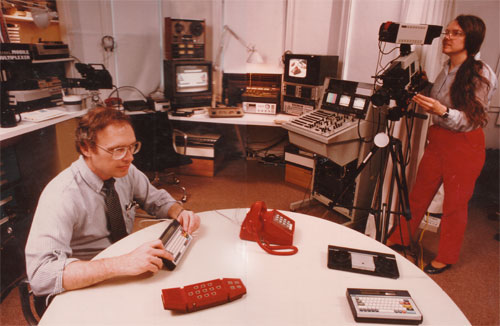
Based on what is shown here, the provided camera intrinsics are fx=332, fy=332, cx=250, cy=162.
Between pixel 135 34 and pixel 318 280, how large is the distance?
3.43 meters

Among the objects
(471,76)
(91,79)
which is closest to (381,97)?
(471,76)

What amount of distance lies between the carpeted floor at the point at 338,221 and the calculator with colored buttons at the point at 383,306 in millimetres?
1376

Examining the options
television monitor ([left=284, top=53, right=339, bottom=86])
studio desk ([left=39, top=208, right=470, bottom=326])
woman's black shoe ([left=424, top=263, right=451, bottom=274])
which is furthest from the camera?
television monitor ([left=284, top=53, right=339, bottom=86])

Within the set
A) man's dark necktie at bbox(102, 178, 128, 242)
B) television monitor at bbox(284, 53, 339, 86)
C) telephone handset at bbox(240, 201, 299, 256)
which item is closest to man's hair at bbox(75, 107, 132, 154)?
man's dark necktie at bbox(102, 178, 128, 242)

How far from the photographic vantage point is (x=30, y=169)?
245 centimetres

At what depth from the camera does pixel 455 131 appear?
208 cm

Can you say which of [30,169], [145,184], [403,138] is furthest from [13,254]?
[403,138]

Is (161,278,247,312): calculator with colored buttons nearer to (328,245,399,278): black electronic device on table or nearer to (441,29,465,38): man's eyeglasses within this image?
(328,245,399,278): black electronic device on table

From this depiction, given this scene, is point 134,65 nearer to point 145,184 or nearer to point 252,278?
point 145,184

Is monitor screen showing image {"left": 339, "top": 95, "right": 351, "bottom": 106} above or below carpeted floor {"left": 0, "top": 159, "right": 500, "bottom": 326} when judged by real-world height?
above

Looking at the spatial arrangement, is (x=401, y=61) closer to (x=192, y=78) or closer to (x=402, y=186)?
(x=402, y=186)

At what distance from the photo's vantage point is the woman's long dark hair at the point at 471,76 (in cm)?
195

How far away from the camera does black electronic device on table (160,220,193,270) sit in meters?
1.05

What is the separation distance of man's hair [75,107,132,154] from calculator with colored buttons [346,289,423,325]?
954mm
